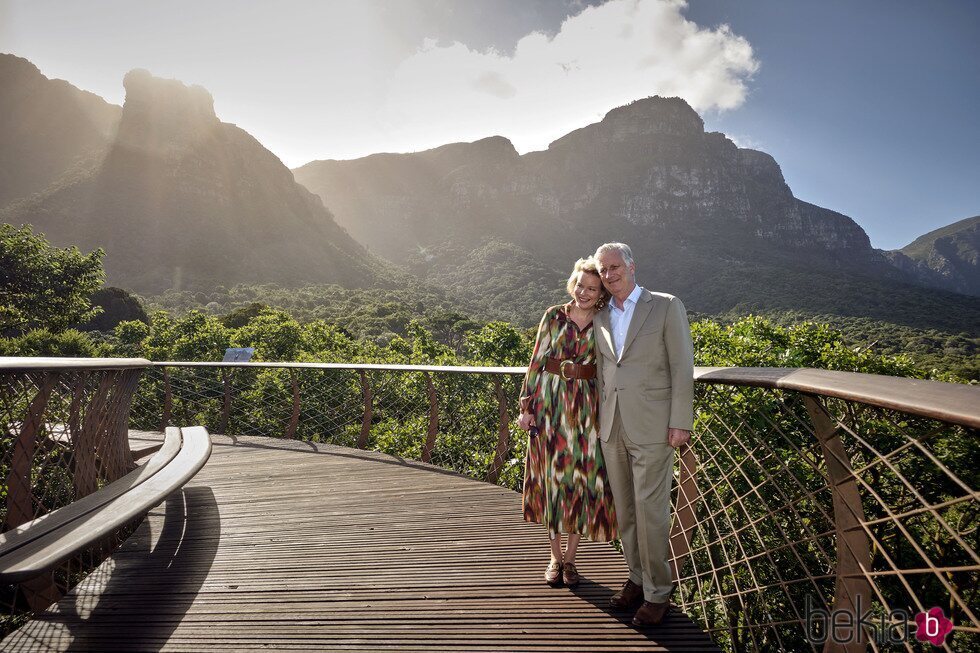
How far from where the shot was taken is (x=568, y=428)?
8.16 ft

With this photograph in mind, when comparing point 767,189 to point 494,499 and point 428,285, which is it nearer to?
point 428,285

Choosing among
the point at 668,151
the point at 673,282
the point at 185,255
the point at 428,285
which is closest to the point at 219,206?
the point at 185,255

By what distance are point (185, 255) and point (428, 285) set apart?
35.6 meters

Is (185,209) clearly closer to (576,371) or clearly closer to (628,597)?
(576,371)

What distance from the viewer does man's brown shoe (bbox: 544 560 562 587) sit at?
2.50 meters

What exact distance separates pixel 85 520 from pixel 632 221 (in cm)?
12296

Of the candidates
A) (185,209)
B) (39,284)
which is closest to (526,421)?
(39,284)

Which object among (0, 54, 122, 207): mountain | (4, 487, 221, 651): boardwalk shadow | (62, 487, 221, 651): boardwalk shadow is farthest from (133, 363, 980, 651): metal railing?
(0, 54, 122, 207): mountain

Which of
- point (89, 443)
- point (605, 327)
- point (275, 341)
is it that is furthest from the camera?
point (275, 341)

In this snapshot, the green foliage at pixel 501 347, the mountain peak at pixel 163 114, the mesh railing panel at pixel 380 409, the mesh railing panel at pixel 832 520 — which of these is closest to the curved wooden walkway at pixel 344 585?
the mesh railing panel at pixel 832 520

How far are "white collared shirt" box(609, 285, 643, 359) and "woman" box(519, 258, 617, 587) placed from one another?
0.14m

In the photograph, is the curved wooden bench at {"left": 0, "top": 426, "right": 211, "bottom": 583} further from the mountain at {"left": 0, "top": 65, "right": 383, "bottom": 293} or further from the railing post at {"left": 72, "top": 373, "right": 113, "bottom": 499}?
the mountain at {"left": 0, "top": 65, "right": 383, "bottom": 293}

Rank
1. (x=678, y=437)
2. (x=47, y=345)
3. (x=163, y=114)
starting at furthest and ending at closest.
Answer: (x=163, y=114) < (x=47, y=345) < (x=678, y=437)

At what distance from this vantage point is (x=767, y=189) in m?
127
